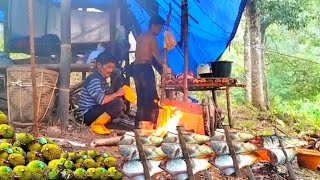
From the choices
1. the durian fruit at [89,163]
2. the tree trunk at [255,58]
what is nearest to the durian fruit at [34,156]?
the durian fruit at [89,163]

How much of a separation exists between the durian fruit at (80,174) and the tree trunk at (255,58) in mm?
7915

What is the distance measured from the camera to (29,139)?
3279mm

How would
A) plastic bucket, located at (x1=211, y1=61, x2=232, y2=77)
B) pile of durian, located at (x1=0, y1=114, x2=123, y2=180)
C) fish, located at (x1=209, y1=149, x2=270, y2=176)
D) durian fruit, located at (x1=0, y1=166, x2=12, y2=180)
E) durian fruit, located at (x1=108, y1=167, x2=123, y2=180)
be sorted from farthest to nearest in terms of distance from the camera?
1. plastic bucket, located at (x1=211, y1=61, x2=232, y2=77)
2. fish, located at (x1=209, y1=149, x2=270, y2=176)
3. durian fruit, located at (x1=108, y1=167, x2=123, y2=180)
4. pile of durian, located at (x1=0, y1=114, x2=123, y2=180)
5. durian fruit, located at (x1=0, y1=166, x2=12, y2=180)

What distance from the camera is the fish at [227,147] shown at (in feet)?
11.1

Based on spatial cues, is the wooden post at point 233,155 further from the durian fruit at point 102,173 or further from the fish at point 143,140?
the durian fruit at point 102,173

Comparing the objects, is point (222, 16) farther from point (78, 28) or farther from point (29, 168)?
point (29, 168)

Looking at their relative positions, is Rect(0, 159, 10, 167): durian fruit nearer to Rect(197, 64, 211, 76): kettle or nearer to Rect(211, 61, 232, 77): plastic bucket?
Rect(211, 61, 232, 77): plastic bucket

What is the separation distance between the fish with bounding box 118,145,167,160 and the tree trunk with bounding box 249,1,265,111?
293 inches

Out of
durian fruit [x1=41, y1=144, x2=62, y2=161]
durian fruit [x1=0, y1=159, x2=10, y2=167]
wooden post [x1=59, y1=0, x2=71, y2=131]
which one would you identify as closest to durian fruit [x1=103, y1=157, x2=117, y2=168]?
durian fruit [x1=41, y1=144, x2=62, y2=161]

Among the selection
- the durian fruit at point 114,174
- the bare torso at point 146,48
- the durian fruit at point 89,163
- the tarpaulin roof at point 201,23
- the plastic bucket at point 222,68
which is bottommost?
the durian fruit at point 114,174

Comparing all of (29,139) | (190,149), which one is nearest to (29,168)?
(29,139)

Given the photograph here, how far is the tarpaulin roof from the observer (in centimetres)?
661

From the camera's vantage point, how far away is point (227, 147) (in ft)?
11.1

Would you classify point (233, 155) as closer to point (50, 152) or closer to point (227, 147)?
point (227, 147)
